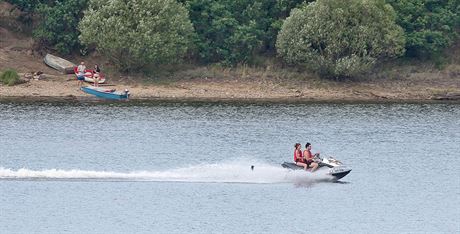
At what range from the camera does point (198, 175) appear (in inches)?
2916

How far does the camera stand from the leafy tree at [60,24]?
10481 cm

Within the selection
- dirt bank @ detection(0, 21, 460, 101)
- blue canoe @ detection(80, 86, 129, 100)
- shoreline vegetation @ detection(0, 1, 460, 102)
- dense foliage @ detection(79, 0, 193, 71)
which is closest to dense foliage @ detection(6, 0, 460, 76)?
dense foliage @ detection(79, 0, 193, 71)

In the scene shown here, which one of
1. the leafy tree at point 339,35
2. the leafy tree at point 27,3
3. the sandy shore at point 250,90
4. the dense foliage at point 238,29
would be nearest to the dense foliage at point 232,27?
the dense foliage at point 238,29

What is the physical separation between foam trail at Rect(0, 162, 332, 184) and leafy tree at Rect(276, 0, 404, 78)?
29.2m

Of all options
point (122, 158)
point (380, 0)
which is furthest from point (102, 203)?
point (380, 0)

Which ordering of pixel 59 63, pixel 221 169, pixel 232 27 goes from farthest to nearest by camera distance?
pixel 232 27 → pixel 59 63 → pixel 221 169

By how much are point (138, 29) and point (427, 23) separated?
2025cm

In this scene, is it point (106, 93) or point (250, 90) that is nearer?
point (106, 93)

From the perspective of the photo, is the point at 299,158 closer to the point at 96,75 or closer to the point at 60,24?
the point at 96,75

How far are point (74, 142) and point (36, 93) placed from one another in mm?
16877

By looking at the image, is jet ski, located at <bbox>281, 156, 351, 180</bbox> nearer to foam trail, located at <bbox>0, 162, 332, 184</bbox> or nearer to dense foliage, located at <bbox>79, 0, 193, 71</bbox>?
foam trail, located at <bbox>0, 162, 332, 184</bbox>

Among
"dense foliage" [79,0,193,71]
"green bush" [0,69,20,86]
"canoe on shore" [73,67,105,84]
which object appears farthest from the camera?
"canoe on shore" [73,67,105,84]

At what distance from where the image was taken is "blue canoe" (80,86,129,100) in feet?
330

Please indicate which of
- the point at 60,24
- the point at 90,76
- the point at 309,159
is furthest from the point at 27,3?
the point at 309,159
